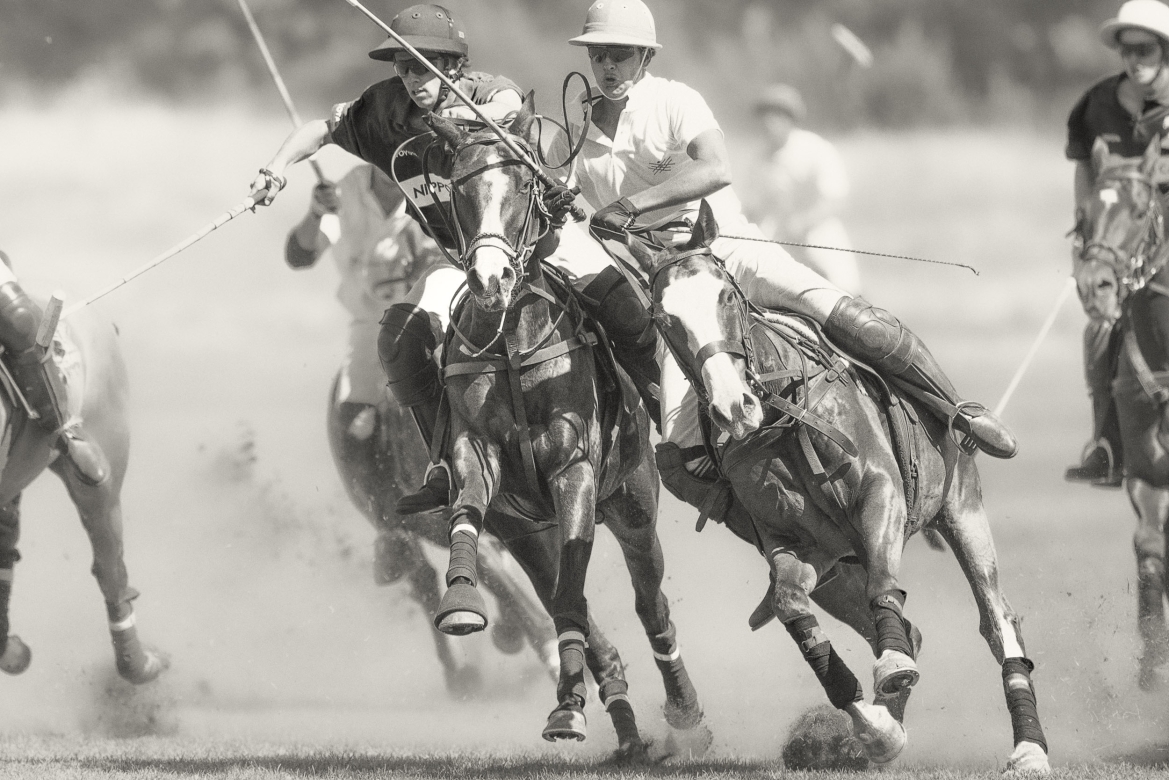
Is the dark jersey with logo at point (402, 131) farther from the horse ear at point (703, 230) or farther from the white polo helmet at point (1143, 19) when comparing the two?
the white polo helmet at point (1143, 19)

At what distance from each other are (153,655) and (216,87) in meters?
18.6

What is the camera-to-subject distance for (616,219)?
8.20 meters

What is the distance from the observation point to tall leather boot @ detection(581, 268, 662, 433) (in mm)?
9062

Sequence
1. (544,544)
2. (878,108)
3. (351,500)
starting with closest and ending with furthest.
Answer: (544,544) < (351,500) < (878,108)

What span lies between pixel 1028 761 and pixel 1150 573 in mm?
3497

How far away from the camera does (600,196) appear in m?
9.25

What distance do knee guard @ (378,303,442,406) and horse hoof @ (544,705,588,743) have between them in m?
1.83

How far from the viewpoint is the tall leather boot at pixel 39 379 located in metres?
10.8

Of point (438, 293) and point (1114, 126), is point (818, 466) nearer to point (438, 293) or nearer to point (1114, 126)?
point (438, 293)

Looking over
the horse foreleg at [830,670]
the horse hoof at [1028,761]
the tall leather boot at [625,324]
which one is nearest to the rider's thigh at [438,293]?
the tall leather boot at [625,324]

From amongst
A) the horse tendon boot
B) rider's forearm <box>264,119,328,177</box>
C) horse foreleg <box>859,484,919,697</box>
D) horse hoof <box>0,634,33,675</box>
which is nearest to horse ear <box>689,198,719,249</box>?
horse foreleg <box>859,484,919,697</box>

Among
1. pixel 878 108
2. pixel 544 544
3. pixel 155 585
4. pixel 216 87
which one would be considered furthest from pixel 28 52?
pixel 544 544

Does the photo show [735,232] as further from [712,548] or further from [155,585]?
[155,585]

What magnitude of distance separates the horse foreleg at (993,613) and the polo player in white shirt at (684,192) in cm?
41
